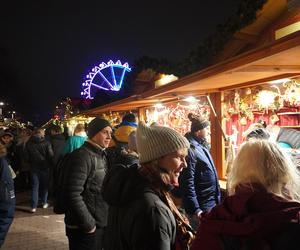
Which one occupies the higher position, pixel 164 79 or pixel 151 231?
pixel 164 79

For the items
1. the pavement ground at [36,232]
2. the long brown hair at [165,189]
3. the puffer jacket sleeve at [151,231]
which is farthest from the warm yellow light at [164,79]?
the puffer jacket sleeve at [151,231]

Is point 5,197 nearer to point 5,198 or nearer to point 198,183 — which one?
point 5,198

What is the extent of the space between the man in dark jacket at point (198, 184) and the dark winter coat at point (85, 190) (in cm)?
117

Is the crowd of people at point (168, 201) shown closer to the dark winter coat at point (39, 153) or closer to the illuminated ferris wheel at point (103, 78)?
the dark winter coat at point (39, 153)

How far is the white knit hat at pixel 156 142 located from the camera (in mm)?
2031

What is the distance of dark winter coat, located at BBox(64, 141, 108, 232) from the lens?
10.4ft

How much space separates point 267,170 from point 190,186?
2423mm

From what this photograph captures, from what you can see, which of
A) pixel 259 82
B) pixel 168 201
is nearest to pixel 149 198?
pixel 168 201

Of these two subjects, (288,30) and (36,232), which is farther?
(36,232)

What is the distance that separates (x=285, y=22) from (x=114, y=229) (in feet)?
18.2

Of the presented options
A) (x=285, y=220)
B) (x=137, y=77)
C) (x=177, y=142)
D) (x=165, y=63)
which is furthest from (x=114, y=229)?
(x=137, y=77)

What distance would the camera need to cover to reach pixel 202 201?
13.7 ft

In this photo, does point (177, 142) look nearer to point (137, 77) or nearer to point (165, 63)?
point (165, 63)

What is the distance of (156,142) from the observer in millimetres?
2053
